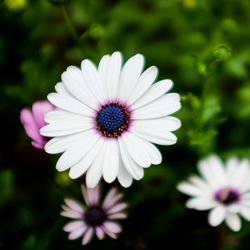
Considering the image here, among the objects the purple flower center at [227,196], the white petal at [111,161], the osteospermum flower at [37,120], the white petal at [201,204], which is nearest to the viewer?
the white petal at [111,161]

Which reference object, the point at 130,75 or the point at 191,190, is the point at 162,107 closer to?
the point at 130,75

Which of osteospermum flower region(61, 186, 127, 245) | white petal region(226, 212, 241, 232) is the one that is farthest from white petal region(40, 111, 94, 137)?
white petal region(226, 212, 241, 232)

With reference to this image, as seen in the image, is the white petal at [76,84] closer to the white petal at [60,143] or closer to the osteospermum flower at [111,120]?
the osteospermum flower at [111,120]

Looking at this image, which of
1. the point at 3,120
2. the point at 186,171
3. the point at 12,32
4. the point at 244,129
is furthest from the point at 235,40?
the point at 3,120

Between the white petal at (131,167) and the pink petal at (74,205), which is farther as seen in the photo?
the pink petal at (74,205)

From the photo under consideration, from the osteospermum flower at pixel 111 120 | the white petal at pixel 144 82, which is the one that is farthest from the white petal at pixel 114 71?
the white petal at pixel 144 82

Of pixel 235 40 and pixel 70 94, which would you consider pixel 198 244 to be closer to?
pixel 70 94

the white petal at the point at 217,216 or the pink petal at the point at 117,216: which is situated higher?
the white petal at the point at 217,216
